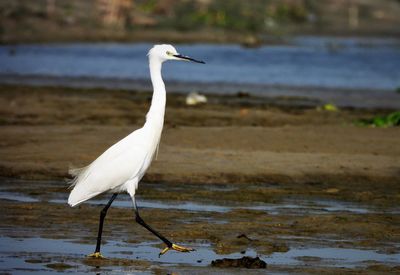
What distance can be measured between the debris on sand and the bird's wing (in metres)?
1.24

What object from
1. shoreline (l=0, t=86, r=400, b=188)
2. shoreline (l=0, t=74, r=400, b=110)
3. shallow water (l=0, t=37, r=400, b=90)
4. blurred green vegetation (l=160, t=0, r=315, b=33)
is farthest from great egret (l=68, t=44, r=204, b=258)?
blurred green vegetation (l=160, t=0, r=315, b=33)

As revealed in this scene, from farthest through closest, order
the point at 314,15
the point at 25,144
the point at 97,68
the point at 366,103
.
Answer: the point at 314,15, the point at 97,68, the point at 366,103, the point at 25,144

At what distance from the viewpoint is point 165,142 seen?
15773mm

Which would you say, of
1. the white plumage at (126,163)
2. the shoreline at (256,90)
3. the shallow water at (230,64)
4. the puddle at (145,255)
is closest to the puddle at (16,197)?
the puddle at (145,255)

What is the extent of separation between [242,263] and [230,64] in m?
33.8

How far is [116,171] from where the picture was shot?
30.6ft

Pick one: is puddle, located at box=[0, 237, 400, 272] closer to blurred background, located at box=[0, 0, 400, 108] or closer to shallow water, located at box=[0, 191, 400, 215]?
shallow water, located at box=[0, 191, 400, 215]

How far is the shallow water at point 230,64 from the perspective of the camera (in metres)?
33.6

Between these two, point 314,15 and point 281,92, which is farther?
point 314,15

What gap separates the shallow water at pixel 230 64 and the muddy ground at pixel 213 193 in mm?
11911

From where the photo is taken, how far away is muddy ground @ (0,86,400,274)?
9.12 meters

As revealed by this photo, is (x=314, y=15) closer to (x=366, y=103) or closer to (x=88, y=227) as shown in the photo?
(x=366, y=103)

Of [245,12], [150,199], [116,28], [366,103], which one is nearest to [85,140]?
[150,199]

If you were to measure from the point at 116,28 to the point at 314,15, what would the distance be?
30.2 metres
